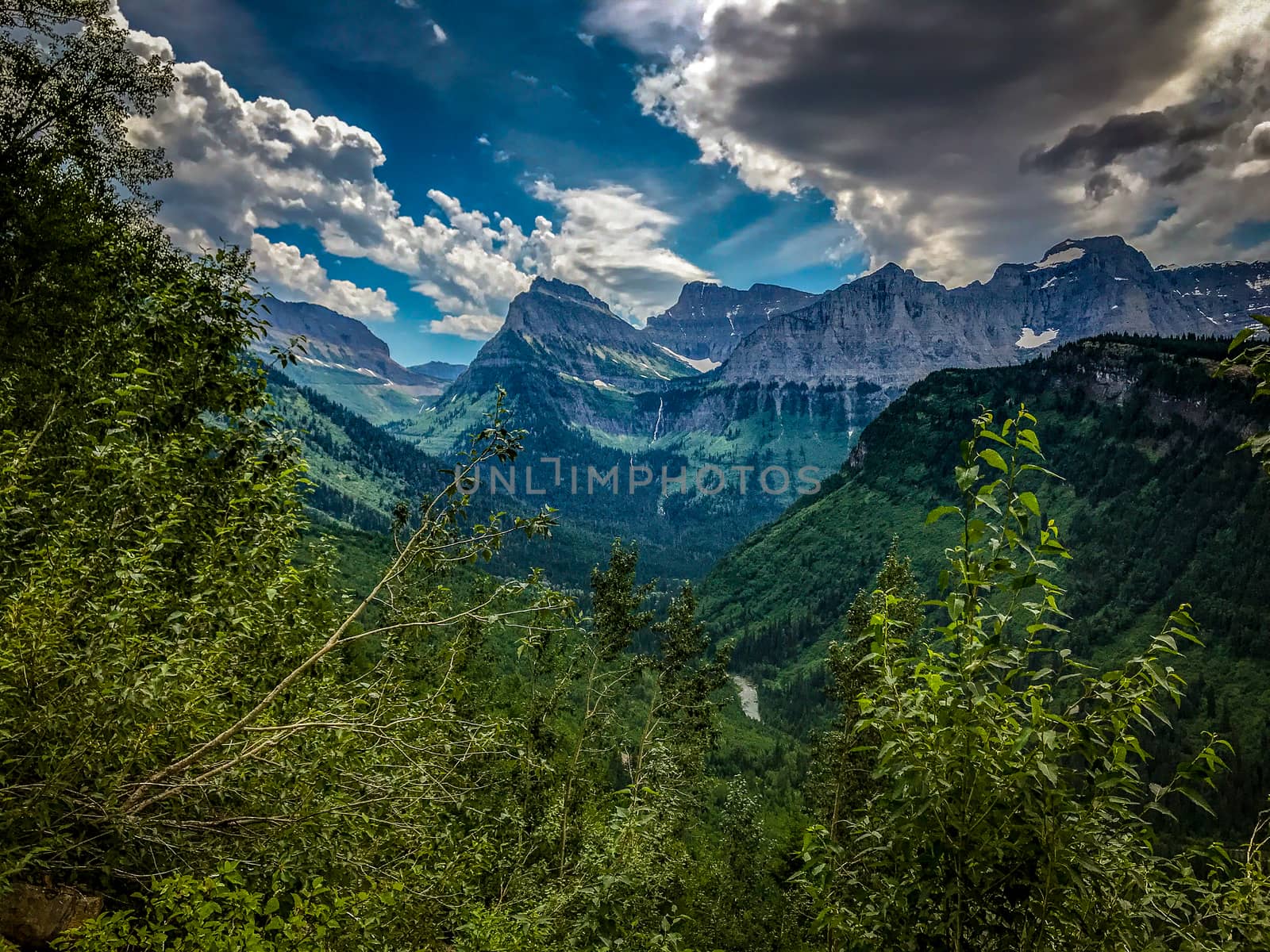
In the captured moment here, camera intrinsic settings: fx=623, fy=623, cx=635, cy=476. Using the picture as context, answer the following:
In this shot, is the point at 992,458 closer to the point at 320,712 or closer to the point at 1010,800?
the point at 1010,800

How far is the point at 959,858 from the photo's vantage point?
5297mm

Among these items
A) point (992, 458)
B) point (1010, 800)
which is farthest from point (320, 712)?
point (992, 458)

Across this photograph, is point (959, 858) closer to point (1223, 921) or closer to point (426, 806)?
point (1223, 921)

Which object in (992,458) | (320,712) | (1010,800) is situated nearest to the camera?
(992,458)

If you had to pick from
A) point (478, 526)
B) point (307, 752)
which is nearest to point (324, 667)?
point (307, 752)

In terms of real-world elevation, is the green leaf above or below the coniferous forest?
above

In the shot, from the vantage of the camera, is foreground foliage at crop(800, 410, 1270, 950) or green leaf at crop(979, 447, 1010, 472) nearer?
green leaf at crop(979, 447, 1010, 472)

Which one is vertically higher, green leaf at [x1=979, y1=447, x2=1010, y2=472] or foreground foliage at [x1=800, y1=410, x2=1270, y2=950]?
green leaf at [x1=979, y1=447, x2=1010, y2=472]

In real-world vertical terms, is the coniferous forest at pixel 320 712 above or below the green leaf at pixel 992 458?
below

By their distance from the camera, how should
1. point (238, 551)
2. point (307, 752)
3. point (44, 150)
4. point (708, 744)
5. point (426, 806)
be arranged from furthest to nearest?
point (708, 744) < point (44, 150) < point (426, 806) < point (238, 551) < point (307, 752)

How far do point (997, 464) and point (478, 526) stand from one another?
291 inches

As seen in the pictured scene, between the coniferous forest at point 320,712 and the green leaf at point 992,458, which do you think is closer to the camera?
the green leaf at point 992,458

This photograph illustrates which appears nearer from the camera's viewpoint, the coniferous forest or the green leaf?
the green leaf

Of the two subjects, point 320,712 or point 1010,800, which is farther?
point 320,712
